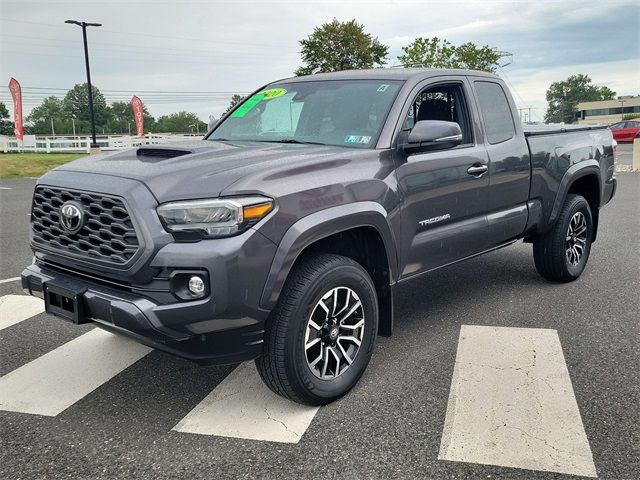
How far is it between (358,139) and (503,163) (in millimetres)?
1456

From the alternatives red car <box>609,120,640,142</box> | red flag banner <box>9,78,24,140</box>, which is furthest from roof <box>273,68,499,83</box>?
red flag banner <box>9,78,24,140</box>

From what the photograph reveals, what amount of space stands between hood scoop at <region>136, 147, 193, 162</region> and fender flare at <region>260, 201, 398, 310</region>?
3.04 ft

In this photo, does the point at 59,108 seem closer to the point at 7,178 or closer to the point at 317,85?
the point at 7,178

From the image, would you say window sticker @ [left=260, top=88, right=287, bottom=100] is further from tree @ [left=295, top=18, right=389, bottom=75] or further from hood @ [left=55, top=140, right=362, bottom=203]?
tree @ [left=295, top=18, right=389, bottom=75]

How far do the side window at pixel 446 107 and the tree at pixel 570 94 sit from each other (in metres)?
159

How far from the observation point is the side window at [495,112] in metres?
4.77

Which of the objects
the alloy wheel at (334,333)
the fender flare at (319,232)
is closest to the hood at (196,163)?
the fender flare at (319,232)

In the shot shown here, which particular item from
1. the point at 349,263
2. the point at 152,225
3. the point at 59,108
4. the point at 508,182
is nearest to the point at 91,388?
the point at 152,225

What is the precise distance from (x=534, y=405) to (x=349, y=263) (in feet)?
4.31

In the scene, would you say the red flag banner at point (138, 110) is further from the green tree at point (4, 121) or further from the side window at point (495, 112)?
the green tree at point (4, 121)

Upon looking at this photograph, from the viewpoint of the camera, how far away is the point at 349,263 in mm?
3420

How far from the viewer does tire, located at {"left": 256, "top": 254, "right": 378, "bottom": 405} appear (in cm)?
311

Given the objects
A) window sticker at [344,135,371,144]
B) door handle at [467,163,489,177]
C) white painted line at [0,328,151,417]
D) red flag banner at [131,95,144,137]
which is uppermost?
red flag banner at [131,95,144,137]

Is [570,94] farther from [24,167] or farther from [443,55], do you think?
[24,167]
